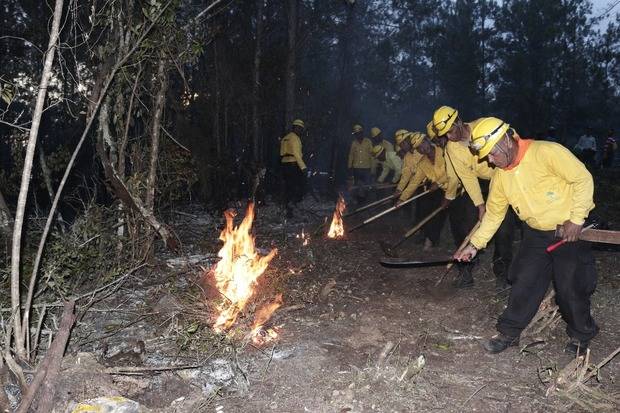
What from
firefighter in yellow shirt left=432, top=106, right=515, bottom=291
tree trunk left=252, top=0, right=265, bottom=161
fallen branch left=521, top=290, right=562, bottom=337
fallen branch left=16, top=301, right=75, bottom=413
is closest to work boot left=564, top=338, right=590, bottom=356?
fallen branch left=521, top=290, right=562, bottom=337

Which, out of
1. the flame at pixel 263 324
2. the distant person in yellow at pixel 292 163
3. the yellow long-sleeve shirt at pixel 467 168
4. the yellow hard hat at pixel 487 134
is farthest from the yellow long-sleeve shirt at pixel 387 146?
the yellow hard hat at pixel 487 134

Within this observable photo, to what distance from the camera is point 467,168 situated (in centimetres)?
546

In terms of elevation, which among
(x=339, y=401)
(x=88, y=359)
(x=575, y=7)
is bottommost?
(x=339, y=401)

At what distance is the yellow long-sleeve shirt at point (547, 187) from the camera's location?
12.2 feet

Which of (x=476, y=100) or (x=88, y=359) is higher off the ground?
(x=476, y=100)

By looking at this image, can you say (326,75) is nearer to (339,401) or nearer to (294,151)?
(294,151)

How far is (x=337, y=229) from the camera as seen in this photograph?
8.48 metres

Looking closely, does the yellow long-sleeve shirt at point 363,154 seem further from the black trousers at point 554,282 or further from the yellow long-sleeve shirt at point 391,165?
the black trousers at point 554,282

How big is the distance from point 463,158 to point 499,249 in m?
1.34

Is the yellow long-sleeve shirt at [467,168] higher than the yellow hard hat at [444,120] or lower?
lower

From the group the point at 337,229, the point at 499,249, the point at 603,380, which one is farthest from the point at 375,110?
the point at 603,380

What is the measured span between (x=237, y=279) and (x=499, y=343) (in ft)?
8.92

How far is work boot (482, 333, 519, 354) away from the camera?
425 cm

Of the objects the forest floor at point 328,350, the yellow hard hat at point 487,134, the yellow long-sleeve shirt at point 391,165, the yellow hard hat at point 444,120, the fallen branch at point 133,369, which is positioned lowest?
the forest floor at point 328,350
